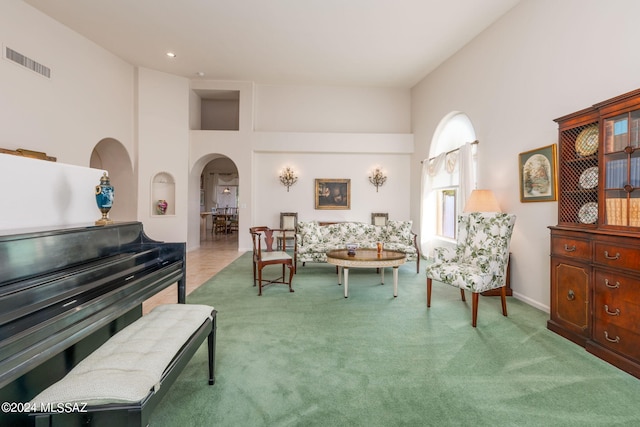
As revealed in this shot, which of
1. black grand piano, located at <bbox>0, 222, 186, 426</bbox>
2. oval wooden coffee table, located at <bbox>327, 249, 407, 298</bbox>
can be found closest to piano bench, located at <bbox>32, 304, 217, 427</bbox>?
black grand piano, located at <bbox>0, 222, 186, 426</bbox>

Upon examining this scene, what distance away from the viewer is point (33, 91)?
4.55 meters

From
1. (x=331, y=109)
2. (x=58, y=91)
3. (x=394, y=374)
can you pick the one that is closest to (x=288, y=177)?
(x=331, y=109)

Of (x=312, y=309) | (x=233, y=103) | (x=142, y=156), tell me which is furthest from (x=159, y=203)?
(x=312, y=309)

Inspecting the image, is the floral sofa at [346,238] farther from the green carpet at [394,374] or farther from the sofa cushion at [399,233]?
the green carpet at [394,374]

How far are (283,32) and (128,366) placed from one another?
5455 millimetres

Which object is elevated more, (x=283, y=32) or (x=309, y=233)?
(x=283, y=32)

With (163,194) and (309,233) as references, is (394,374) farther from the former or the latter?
(163,194)

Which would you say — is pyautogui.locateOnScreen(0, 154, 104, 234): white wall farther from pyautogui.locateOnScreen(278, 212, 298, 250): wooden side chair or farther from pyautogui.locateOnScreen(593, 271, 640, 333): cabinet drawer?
pyautogui.locateOnScreen(278, 212, 298, 250): wooden side chair

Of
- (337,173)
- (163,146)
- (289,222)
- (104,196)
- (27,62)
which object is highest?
(27,62)

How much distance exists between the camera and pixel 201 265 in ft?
19.0

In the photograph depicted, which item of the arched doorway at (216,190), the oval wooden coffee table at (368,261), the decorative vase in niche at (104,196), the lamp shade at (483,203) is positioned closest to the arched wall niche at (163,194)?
the arched doorway at (216,190)

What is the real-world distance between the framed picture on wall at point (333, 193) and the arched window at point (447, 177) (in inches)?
78.6

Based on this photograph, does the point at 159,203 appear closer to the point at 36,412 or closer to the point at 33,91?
the point at 33,91

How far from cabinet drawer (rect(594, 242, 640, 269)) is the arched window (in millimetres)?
2791
